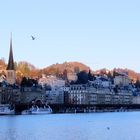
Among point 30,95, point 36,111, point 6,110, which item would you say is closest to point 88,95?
point 30,95

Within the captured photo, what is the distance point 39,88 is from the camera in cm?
15725

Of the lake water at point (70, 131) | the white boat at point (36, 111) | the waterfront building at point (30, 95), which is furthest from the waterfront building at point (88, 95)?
the lake water at point (70, 131)

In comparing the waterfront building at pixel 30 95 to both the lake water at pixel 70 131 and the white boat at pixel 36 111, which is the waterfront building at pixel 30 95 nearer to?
the white boat at pixel 36 111

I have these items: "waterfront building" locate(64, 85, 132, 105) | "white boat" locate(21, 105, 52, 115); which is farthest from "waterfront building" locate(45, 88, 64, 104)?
"white boat" locate(21, 105, 52, 115)

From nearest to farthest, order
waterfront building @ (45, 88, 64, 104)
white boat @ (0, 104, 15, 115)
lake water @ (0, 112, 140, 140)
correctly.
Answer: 1. lake water @ (0, 112, 140, 140)
2. white boat @ (0, 104, 15, 115)
3. waterfront building @ (45, 88, 64, 104)

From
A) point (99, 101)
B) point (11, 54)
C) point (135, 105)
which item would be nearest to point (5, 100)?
point (11, 54)

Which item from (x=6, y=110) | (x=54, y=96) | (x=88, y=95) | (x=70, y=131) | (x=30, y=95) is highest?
(x=88, y=95)

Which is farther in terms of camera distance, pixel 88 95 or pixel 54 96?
pixel 88 95

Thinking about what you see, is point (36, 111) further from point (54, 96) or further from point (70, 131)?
point (70, 131)

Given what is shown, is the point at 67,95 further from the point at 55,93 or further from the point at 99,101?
the point at 99,101

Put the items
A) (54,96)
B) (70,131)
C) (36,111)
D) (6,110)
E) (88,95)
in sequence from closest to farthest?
(70,131), (6,110), (36,111), (54,96), (88,95)

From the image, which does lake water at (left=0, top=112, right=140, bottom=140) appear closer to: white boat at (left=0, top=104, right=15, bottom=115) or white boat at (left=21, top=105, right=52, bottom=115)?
white boat at (left=0, top=104, right=15, bottom=115)

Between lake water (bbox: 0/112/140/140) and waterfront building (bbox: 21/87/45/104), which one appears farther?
waterfront building (bbox: 21/87/45/104)

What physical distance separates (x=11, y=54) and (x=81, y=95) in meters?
32.5
